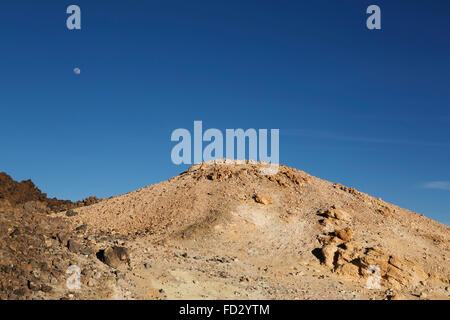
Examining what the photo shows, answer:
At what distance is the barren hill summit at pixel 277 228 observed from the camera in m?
21.7

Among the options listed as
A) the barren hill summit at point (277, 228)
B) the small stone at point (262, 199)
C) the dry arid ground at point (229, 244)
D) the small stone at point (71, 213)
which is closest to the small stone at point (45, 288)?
the dry arid ground at point (229, 244)

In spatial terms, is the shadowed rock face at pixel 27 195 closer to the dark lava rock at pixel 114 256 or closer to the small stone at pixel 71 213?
the small stone at pixel 71 213

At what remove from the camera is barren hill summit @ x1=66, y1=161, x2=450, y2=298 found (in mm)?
21672

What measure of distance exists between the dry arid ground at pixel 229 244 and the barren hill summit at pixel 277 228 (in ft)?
0.24

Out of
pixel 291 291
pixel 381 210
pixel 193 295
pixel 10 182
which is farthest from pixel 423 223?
pixel 10 182

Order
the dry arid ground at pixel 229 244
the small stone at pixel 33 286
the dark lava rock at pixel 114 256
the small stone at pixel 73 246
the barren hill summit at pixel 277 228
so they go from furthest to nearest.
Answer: the barren hill summit at pixel 277 228 < the small stone at pixel 73 246 < the dark lava rock at pixel 114 256 < the dry arid ground at pixel 229 244 < the small stone at pixel 33 286

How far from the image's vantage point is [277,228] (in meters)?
24.9

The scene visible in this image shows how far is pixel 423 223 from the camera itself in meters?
32.0

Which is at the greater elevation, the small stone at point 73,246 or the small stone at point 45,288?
the small stone at point 73,246

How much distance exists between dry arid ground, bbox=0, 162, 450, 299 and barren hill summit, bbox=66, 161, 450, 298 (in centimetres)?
7

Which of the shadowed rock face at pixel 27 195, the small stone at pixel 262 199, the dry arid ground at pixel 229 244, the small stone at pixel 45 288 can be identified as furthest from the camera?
the shadowed rock face at pixel 27 195

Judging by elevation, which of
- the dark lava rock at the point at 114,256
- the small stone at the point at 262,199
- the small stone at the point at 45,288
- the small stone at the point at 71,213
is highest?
the small stone at the point at 262,199

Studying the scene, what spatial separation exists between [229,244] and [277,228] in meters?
3.65

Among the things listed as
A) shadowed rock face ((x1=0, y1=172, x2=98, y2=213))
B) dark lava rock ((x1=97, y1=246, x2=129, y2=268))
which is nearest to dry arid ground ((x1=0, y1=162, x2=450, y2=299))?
dark lava rock ((x1=97, y1=246, x2=129, y2=268))
